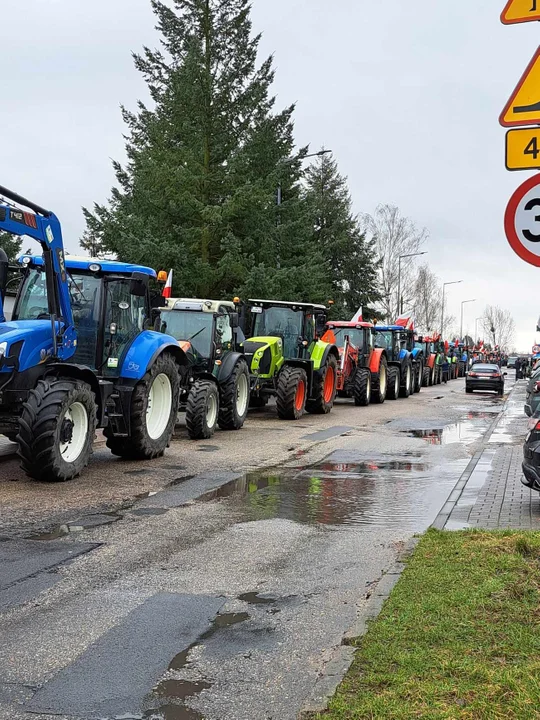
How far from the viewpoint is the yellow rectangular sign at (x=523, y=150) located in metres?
5.27

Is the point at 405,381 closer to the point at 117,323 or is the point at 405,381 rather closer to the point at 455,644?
the point at 117,323

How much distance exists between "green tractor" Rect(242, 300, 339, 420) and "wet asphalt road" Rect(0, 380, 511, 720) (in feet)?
19.2

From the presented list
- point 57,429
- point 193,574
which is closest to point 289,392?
point 57,429

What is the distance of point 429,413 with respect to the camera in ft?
75.8

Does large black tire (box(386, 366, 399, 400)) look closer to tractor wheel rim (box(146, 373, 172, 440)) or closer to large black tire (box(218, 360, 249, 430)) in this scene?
large black tire (box(218, 360, 249, 430))

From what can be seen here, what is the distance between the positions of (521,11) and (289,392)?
13628 millimetres

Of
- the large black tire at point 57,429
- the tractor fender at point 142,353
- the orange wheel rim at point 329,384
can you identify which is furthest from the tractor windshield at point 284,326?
the large black tire at point 57,429

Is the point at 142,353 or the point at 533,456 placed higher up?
the point at 142,353

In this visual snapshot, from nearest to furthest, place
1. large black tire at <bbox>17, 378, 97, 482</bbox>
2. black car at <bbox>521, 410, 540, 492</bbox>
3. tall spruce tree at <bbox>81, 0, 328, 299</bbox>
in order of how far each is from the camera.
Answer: black car at <bbox>521, 410, 540, 492</bbox>, large black tire at <bbox>17, 378, 97, 482</bbox>, tall spruce tree at <bbox>81, 0, 328, 299</bbox>

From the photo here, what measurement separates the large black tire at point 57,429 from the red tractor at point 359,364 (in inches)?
546

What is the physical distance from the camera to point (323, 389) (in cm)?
2088

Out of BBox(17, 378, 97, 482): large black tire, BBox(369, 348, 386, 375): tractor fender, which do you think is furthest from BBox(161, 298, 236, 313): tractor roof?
BBox(369, 348, 386, 375): tractor fender

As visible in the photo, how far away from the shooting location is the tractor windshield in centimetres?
2036

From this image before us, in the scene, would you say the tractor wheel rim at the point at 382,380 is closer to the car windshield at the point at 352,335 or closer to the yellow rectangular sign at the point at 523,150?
the car windshield at the point at 352,335
